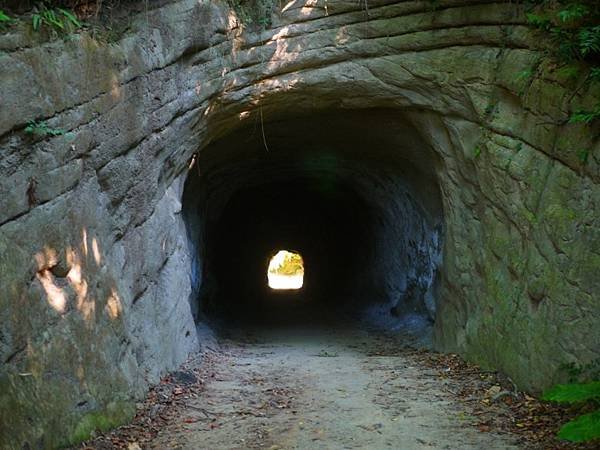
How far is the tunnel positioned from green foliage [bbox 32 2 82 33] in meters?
3.75

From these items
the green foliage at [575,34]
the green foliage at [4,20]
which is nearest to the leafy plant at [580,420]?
the green foliage at [575,34]

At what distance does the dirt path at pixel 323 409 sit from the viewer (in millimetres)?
5129

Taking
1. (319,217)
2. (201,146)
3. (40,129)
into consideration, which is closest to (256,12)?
(201,146)

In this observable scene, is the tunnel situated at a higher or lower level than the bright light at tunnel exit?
higher

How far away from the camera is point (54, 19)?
201 inches

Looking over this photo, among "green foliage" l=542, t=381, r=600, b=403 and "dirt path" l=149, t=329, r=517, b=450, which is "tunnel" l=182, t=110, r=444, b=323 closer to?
"dirt path" l=149, t=329, r=517, b=450

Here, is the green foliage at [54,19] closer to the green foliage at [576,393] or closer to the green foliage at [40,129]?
the green foliage at [40,129]

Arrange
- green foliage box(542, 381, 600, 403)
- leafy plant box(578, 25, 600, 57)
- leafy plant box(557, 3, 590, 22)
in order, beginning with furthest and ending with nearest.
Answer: leafy plant box(557, 3, 590, 22) → leafy plant box(578, 25, 600, 57) → green foliage box(542, 381, 600, 403)

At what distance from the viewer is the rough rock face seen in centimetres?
466

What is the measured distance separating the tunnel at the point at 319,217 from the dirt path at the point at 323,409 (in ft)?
9.66

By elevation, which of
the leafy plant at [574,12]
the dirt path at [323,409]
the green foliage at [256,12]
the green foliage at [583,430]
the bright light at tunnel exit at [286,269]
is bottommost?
the bright light at tunnel exit at [286,269]

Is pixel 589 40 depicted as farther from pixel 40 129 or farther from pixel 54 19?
pixel 40 129

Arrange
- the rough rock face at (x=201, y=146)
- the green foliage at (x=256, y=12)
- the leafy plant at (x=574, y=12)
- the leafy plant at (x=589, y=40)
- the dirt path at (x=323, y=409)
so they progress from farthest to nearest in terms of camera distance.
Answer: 1. the green foliage at (x=256, y=12)
2. the leafy plant at (x=574, y=12)
3. the leafy plant at (x=589, y=40)
4. the dirt path at (x=323, y=409)
5. the rough rock face at (x=201, y=146)

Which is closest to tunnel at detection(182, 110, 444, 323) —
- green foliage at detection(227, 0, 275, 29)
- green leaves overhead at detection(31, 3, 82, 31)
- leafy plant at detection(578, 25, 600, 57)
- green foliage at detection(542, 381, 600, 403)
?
green foliage at detection(227, 0, 275, 29)
